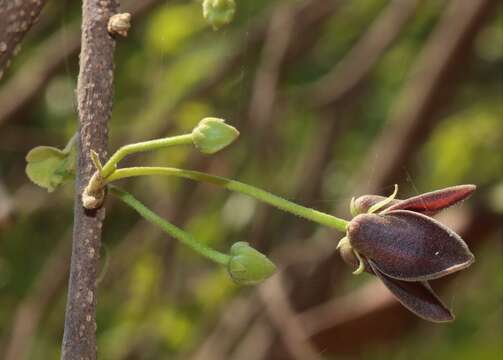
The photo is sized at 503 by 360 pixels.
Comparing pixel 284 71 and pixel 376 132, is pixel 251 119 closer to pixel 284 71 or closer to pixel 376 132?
pixel 284 71

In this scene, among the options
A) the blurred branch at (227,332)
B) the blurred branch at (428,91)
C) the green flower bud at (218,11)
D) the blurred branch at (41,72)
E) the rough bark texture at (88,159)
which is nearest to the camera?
the rough bark texture at (88,159)

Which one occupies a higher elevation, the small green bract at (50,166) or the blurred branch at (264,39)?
the small green bract at (50,166)

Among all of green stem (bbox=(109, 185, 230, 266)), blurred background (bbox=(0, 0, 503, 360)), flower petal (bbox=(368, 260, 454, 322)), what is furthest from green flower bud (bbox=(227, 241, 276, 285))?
blurred background (bbox=(0, 0, 503, 360))

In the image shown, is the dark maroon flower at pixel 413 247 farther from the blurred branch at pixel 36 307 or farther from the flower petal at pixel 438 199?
the blurred branch at pixel 36 307

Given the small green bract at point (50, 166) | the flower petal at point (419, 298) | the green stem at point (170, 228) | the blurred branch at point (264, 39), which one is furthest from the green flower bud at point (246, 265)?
the blurred branch at point (264, 39)

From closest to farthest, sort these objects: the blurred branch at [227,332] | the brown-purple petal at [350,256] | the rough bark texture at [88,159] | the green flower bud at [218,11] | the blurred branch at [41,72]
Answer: the rough bark texture at [88,159] < the brown-purple petal at [350,256] < the green flower bud at [218,11] < the blurred branch at [41,72] < the blurred branch at [227,332]

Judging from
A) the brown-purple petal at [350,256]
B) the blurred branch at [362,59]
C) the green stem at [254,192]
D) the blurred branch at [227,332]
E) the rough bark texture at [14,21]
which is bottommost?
the blurred branch at [227,332]

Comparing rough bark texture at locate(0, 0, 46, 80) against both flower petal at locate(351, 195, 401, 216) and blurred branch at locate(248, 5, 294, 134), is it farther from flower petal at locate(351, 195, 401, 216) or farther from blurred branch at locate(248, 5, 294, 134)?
blurred branch at locate(248, 5, 294, 134)

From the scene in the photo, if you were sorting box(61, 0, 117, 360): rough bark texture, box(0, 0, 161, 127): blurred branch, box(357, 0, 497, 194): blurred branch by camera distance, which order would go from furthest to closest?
box(0, 0, 161, 127): blurred branch < box(357, 0, 497, 194): blurred branch < box(61, 0, 117, 360): rough bark texture
